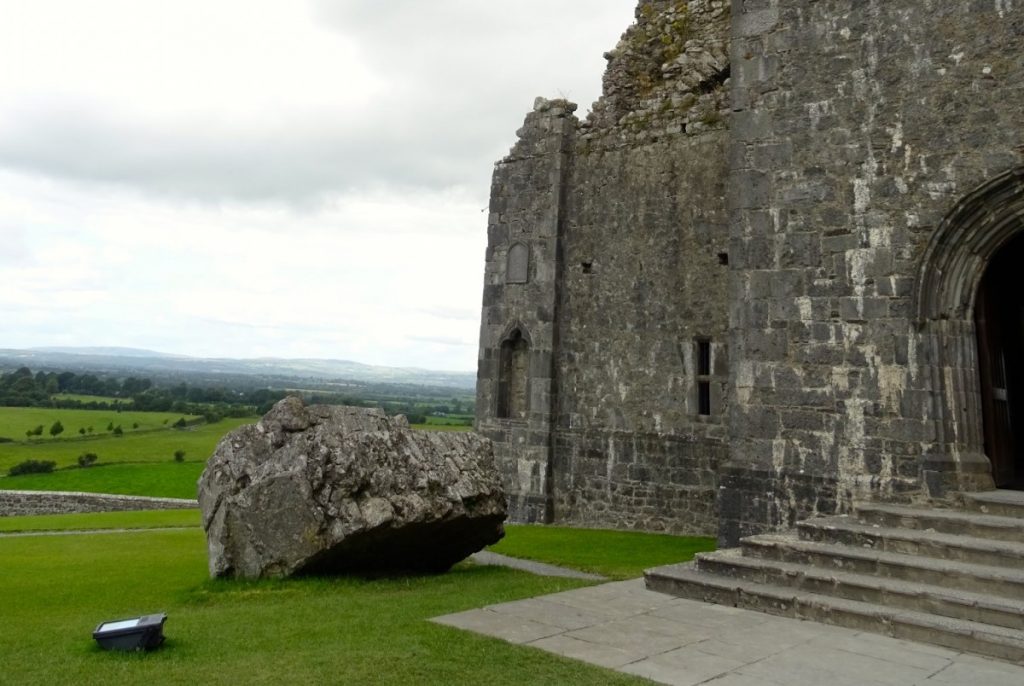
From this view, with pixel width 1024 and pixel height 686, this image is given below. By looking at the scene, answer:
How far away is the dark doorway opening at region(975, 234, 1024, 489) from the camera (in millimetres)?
8734

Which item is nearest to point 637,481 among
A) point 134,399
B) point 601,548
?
point 601,548

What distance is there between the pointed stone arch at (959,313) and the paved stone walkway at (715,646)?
3.44 metres

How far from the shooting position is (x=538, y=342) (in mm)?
16234

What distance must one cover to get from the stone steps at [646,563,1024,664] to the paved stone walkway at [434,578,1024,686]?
0.35 ft

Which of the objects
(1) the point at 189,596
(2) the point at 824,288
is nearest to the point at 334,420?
(1) the point at 189,596

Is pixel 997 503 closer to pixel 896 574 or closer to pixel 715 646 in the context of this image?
pixel 896 574

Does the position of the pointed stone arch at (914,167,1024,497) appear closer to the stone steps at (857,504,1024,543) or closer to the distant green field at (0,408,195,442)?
the stone steps at (857,504,1024,543)

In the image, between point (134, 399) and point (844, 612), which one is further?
point (134, 399)

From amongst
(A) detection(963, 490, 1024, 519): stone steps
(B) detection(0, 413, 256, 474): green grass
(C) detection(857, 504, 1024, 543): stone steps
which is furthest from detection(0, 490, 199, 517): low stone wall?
(A) detection(963, 490, 1024, 519): stone steps

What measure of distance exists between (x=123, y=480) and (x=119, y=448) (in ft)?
35.4

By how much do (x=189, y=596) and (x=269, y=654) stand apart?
2.59 meters

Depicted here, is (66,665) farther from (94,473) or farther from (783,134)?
(94,473)

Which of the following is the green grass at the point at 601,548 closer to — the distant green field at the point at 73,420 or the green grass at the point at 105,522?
the green grass at the point at 105,522

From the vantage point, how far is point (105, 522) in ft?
60.3
